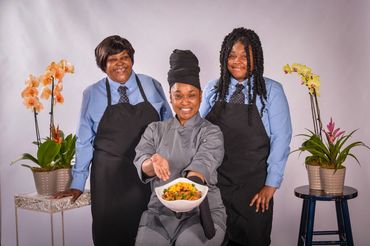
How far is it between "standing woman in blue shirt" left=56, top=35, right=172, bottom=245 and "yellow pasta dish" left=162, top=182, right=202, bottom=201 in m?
0.71

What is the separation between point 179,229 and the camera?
2.08 m

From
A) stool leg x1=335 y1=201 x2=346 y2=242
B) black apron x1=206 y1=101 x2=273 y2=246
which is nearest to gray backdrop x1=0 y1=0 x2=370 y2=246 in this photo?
stool leg x1=335 y1=201 x2=346 y2=242

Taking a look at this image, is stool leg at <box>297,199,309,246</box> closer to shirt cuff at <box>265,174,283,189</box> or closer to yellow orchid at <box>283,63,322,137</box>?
yellow orchid at <box>283,63,322,137</box>

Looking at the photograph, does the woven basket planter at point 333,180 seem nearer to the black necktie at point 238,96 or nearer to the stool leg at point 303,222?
the stool leg at point 303,222

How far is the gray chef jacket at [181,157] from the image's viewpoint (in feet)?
6.88

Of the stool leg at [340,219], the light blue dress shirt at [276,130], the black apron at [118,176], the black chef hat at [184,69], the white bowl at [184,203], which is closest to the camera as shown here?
the white bowl at [184,203]

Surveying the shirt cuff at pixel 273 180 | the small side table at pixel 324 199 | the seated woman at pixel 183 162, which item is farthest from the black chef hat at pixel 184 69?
the small side table at pixel 324 199

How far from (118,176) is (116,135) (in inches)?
8.3

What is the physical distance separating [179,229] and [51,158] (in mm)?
1139

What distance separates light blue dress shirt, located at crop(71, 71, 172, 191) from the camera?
8.93ft

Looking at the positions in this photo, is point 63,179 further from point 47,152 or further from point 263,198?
point 263,198

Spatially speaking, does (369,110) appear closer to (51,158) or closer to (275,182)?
(275,182)

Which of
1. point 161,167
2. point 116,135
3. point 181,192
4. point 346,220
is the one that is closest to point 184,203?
point 181,192

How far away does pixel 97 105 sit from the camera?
2727 mm
